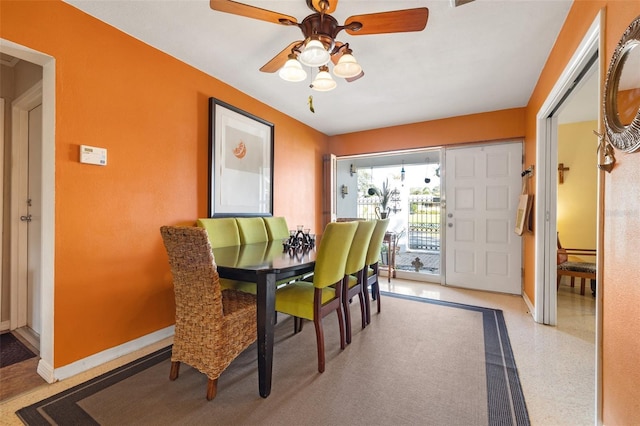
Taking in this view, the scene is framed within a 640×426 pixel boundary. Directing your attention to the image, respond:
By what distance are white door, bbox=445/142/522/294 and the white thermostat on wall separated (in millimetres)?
3925

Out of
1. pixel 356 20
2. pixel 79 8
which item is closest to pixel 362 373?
pixel 356 20

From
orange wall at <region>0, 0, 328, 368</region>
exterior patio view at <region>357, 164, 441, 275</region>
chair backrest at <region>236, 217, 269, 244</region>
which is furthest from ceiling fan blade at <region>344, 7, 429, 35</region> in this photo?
exterior patio view at <region>357, 164, 441, 275</region>

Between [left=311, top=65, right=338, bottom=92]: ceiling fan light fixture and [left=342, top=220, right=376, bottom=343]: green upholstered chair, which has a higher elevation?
[left=311, top=65, right=338, bottom=92]: ceiling fan light fixture

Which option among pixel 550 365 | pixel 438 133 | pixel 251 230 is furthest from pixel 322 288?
pixel 438 133

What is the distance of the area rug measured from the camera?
4.60ft

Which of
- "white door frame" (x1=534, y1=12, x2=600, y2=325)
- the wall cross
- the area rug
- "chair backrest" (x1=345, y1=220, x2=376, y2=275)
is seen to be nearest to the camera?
the area rug

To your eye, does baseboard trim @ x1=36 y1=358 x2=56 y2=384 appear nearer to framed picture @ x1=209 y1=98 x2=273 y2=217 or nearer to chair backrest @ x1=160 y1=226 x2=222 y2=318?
chair backrest @ x1=160 y1=226 x2=222 y2=318

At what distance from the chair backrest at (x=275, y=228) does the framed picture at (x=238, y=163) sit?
0.70ft

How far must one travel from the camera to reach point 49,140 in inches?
67.3

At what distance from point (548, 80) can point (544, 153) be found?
2.12 ft

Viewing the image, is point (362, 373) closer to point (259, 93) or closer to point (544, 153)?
point (544, 153)

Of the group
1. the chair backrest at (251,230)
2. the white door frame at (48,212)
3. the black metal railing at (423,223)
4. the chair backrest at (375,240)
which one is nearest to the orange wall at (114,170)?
the white door frame at (48,212)

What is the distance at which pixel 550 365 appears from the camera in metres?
1.89

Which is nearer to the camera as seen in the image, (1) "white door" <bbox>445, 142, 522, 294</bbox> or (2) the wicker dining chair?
(2) the wicker dining chair
